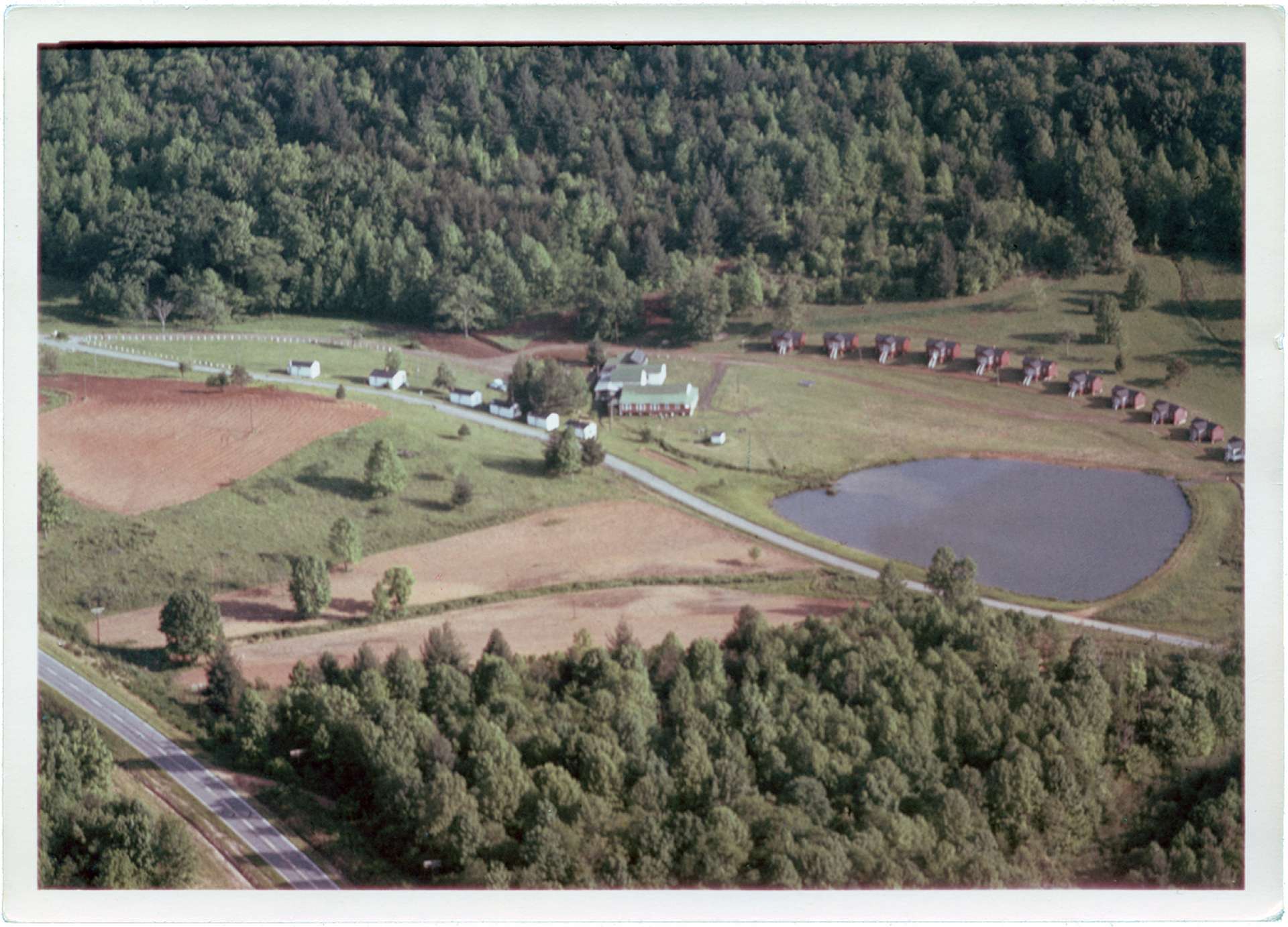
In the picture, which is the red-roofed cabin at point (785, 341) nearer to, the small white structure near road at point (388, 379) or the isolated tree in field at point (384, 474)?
the small white structure near road at point (388, 379)

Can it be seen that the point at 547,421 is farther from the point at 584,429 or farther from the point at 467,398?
the point at 467,398

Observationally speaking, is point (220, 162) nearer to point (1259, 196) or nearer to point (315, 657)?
point (315, 657)

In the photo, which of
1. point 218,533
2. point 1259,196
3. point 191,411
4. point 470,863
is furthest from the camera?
point 191,411

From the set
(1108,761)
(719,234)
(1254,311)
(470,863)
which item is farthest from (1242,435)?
(470,863)

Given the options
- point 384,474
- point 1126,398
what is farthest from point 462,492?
point 1126,398

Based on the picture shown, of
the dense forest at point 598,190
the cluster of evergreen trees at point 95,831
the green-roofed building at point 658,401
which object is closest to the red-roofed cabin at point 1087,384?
the dense forest at point 598,190
